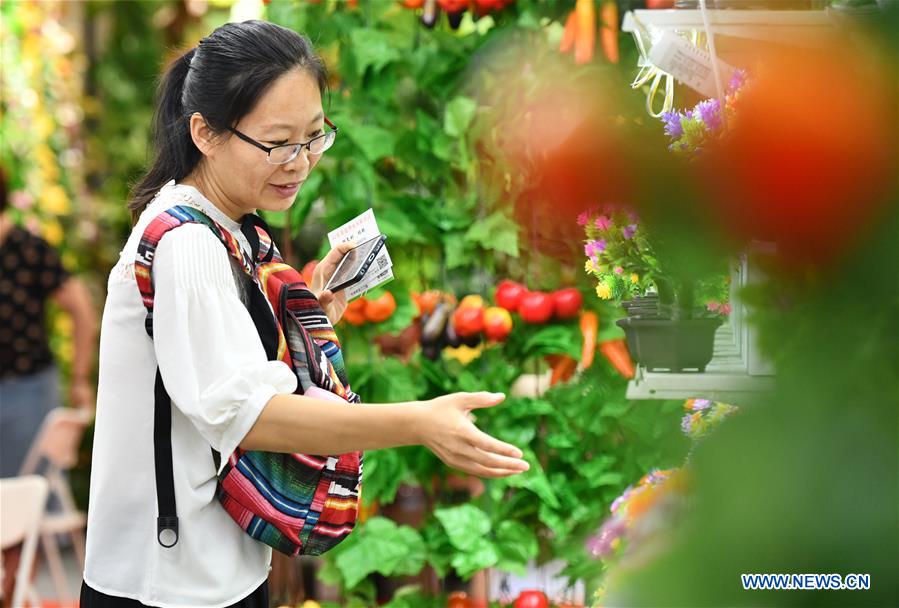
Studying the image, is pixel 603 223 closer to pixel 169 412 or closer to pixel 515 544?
pixel 169 412

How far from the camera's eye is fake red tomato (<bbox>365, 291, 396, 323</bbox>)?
2.26 meters

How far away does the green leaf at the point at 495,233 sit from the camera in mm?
2205

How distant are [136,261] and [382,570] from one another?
1383 mm

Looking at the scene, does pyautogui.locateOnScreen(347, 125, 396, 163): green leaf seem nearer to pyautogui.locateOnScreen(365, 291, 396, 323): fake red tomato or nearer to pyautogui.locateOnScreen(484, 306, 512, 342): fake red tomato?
pyautogui.locateOnScreen(365, 291, 396, 323): fake red tomato

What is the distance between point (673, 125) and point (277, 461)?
0.59 m

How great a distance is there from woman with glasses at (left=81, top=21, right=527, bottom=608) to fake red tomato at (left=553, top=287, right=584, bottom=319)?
1128 mm

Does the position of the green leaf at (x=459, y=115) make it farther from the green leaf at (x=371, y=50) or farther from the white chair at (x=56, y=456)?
the white chair at (x=56, y=456)

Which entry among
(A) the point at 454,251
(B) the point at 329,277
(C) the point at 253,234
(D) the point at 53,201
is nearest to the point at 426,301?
(A) the point at 454,251

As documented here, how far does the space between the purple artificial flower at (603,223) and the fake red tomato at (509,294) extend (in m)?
1.55

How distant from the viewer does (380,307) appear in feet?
7.41

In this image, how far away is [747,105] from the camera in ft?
1.34

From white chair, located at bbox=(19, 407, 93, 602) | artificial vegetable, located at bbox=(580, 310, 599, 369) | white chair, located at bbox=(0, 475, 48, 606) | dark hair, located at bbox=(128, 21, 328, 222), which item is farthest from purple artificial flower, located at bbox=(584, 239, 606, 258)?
white chair, located at bbox=(19, 407, 93, 602)

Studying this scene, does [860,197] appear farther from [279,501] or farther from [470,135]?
[470,135]

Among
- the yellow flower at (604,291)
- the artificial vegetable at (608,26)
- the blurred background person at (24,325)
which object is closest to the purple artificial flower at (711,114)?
the yellow flower at (604,291)
